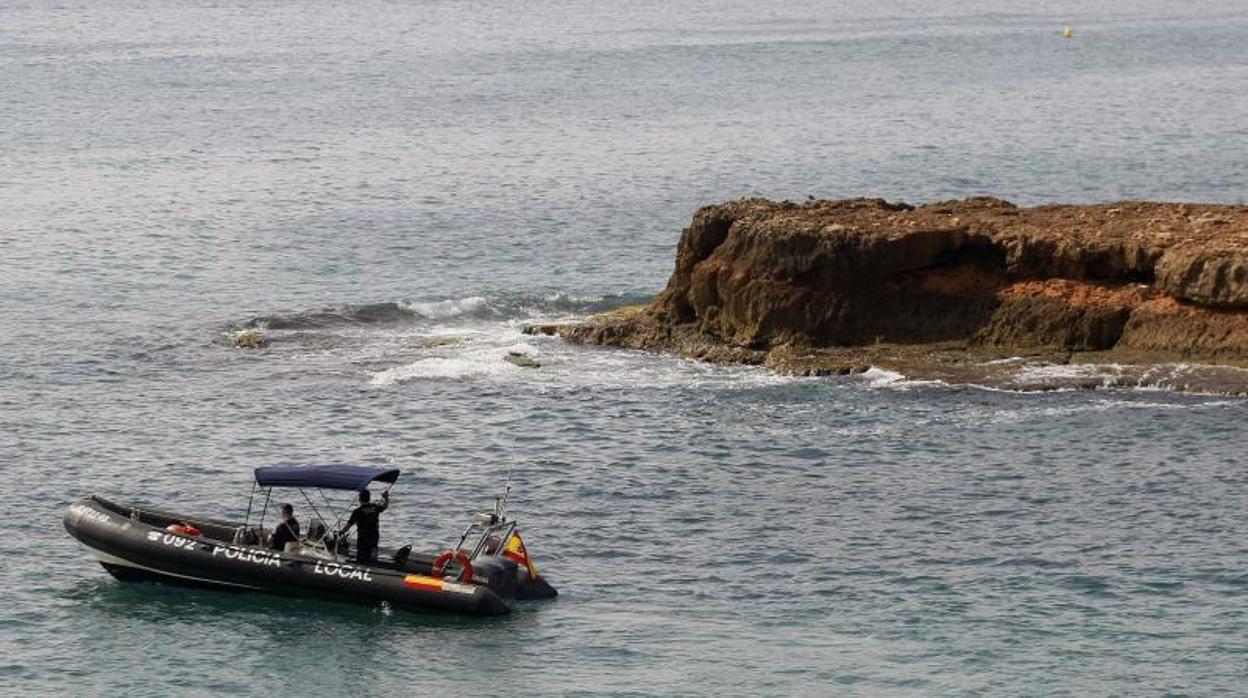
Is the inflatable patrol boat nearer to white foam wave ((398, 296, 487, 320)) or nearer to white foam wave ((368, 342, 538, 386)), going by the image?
white foam wave ((368, 342, 538, 386))

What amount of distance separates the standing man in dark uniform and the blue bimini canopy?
0.99 feet

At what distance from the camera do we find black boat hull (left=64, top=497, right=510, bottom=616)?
39.8 metres

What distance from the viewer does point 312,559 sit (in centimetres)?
4097

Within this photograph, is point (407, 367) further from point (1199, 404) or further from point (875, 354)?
point (1199, 404)

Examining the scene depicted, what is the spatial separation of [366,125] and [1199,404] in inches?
2707

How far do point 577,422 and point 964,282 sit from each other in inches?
445

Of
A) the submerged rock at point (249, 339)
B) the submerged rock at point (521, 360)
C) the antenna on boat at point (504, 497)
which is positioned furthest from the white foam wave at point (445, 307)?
the antenna on boat at point (504, 497)

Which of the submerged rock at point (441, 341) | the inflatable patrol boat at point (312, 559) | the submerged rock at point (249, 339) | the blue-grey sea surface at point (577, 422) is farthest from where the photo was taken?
the submerged rock at point (249, 339)

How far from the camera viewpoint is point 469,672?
37.3 metres

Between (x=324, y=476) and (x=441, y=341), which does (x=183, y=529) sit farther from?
(x=441, y=341)

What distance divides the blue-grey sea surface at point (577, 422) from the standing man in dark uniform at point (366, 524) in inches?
46.3

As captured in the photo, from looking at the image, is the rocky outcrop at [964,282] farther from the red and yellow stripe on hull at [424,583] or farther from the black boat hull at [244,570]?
the black boat hull at [244,570]

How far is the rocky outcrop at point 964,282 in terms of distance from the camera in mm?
52844

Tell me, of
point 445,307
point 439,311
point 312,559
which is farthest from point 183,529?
point 445,307
